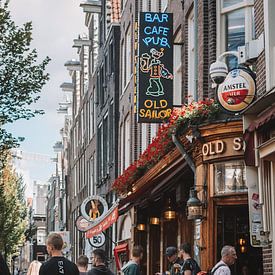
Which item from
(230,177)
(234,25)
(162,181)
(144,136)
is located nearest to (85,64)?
(144,136)

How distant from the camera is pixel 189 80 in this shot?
735 inches

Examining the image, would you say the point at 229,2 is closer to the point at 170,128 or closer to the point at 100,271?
the point at 170,128

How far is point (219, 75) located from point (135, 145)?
13783 mm

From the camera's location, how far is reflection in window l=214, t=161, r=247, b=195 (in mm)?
14789

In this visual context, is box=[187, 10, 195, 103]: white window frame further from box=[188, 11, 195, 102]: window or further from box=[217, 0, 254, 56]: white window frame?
box=[217, 0, 254, 56]: white window frame

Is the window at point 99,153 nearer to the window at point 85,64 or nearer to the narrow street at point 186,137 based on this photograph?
the narrow street at point 186,137

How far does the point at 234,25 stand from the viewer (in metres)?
15.9

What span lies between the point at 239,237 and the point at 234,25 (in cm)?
400

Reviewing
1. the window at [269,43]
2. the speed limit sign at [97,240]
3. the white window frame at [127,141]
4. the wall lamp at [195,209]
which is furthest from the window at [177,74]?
the white window frame at [127,141]

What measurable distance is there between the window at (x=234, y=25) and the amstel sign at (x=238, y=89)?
8.00 feet

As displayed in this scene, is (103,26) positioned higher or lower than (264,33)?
higher

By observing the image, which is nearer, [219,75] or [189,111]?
[219,75]

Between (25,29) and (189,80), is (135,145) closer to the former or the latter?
(25,29)

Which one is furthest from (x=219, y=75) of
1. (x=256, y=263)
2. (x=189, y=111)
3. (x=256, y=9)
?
(x=256, y=263)
